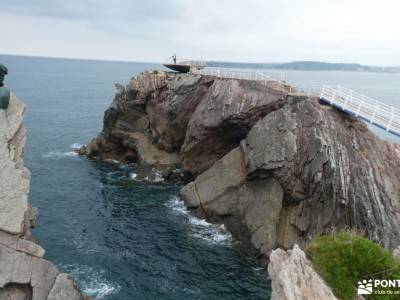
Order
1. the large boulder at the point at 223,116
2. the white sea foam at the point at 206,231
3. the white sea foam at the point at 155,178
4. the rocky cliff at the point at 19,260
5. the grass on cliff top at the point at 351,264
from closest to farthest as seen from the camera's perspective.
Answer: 1. the grass on cliff top at the point at 351,264
2. the rocky cliff at the point at 19,260
3. the white sea foam at the point at 206,231
4. the large boulder at the point at 223,116
5. the white sea foam at the point at 155,178

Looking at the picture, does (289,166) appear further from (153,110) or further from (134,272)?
(153,110)

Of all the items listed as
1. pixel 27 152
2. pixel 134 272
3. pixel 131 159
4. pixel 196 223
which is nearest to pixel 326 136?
pixel 196 223

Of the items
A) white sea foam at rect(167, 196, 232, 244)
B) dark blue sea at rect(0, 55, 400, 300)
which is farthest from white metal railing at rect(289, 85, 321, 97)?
white sea foam at rect(167, 196, 232, 244)

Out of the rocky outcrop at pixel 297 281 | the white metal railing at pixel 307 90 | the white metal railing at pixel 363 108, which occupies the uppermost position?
the white metal railing at pixel 307 90

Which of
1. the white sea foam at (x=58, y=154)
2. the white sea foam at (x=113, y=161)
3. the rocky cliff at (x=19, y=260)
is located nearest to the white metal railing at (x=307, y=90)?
the rocky cliff at (x=19, y=260)

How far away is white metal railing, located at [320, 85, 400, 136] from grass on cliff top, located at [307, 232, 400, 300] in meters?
20.1

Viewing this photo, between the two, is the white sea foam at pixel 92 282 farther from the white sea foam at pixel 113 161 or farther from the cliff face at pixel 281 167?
the white sea foam at pixel 113 161

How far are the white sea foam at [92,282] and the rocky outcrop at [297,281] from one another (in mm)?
17706

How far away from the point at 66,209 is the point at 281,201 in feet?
81.8

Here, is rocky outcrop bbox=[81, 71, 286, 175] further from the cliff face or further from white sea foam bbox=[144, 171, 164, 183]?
white sea foam bbox=[144, 171, 164, 183]

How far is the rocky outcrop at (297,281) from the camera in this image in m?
15.4

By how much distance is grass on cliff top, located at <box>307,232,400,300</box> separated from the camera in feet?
54.3

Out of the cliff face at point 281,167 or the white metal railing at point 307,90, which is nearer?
the cliff face at point 281,167

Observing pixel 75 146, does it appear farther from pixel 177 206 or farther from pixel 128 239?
pixel 128 239
